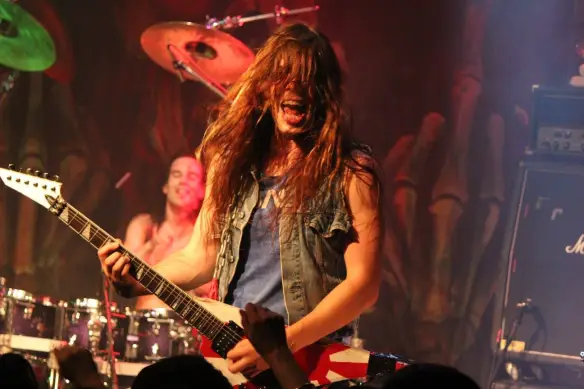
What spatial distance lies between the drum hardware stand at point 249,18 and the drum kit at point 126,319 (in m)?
0.21

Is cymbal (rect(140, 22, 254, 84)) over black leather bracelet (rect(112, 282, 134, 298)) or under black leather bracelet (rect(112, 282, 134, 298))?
over

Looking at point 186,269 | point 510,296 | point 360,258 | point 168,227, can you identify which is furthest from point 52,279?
point 360,258

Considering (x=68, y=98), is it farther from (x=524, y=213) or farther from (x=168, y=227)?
(x=524, y=213)

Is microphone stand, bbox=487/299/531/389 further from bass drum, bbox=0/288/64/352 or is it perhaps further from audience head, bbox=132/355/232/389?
audience head, bbox=132/355/232/389

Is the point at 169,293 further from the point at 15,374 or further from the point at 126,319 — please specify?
the point at 126,319

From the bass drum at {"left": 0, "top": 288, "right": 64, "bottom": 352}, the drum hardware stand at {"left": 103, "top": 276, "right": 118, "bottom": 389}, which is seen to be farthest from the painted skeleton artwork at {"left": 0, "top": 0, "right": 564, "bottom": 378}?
the drum hardware stand at {"left": 103, "top": 276, "right": 118, "bottom": 389}

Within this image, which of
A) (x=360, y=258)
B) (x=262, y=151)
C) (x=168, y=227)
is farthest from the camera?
(x=168, y=227)

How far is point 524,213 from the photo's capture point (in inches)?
246

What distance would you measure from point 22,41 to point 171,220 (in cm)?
177

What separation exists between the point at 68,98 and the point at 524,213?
365cm

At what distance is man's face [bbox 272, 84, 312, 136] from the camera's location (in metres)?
3.11

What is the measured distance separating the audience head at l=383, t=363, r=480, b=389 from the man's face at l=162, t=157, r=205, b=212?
5.58m

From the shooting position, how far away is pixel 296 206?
10.1 feet

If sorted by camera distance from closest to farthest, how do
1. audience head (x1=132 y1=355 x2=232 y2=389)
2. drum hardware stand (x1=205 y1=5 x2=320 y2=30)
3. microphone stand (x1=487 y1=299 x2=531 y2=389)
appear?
audience head (x1=132 y1=355 x2=232 y2=389)
microphone stand (x1=487 y1=299 x2=531 y2=389)
drum hardware stand (x1=205 y1=5 x2=320 y2=30)
